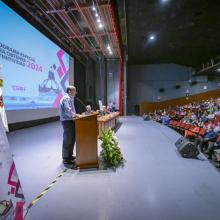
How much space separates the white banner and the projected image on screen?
4538mm

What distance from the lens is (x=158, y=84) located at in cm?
1653

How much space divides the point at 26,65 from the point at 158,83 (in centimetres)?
1237

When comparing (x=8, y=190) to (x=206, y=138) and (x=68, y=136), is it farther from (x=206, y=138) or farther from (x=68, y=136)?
(x=206, y=138)

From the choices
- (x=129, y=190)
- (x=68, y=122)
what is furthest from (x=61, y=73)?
(x=129, y=190)

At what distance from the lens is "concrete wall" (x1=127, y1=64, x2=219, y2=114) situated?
1630 centimetres

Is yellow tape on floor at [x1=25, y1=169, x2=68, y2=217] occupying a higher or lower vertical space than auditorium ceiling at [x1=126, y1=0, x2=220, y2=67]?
lower

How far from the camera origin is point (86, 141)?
9.32 ft

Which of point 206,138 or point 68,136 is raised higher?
point 68,136

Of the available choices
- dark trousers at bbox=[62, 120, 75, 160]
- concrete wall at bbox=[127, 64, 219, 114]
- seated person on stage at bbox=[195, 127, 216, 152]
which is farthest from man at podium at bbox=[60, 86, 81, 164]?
concrete wall at bbox=[127, 64, 219, 114]

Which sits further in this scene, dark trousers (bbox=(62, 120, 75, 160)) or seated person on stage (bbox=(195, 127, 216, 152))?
seated person on stage (bbox=(195, 127, 216, 152))

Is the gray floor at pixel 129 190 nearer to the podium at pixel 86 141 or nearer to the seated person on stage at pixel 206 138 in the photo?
the podium at pixel 86 141

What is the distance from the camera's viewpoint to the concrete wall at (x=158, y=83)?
16.3m

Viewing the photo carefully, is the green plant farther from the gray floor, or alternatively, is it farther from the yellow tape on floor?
the yellow tape on floor

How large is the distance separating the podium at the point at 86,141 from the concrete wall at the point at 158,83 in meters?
14.0
